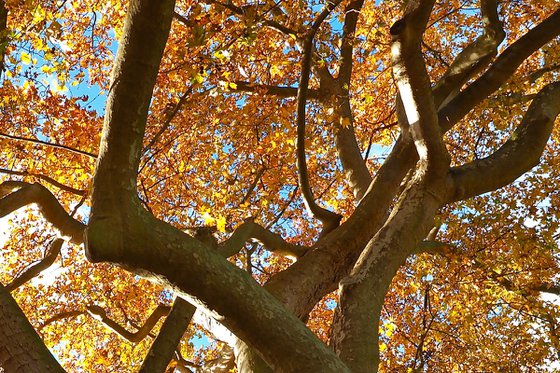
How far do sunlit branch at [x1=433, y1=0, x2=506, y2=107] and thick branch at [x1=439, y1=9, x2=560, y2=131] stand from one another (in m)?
0.18

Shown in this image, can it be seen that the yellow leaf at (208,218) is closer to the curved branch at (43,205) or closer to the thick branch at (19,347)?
the curved branch at (43,205)

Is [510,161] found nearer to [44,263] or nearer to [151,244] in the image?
[151,244]

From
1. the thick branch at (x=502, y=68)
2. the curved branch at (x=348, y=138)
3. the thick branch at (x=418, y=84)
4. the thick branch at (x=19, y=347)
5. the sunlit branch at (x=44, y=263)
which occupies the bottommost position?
the thick branch at (x=19, y=347)

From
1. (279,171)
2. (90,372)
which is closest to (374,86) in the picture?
(279,171)

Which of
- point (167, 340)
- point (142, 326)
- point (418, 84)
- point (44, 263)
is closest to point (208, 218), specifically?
point (44, 263)

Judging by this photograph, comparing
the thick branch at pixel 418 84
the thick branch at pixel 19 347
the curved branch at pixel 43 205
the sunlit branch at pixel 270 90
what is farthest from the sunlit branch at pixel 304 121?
the thick branch at pixel 19 347

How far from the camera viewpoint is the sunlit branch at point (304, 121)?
6.33 m

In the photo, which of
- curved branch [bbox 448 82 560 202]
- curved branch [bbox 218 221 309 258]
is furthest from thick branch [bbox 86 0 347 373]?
curved branch [bbox 448 82 560 202]

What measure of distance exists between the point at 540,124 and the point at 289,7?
13.8ft

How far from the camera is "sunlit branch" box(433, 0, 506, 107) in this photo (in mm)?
6234

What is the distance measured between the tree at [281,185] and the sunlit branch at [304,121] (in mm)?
28

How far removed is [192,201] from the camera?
12.1m

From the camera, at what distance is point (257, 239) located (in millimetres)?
6457

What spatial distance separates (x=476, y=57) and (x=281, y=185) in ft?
21.4
